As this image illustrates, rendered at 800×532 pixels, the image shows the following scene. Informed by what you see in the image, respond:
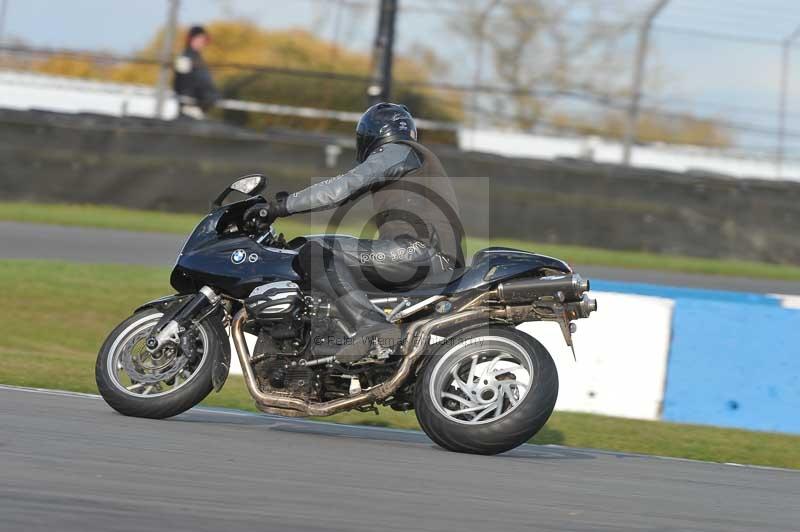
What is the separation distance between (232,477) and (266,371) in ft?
5.20

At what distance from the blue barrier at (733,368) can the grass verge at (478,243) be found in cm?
697

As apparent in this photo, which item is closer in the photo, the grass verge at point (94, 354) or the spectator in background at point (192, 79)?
the grass verge at point (94, 354)

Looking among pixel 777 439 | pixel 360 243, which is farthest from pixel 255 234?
Answer: pixel 777 439

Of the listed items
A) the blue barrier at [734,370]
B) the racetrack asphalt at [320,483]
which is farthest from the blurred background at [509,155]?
the racetrack asphalt at [320,483]

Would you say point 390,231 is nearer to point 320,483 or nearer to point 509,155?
point 320,483

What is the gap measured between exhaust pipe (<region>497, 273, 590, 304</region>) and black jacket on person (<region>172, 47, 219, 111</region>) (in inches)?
510

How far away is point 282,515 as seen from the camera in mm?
4203

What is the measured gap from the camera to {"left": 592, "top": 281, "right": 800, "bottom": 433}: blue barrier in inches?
345

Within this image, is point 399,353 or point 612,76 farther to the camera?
point 612,76

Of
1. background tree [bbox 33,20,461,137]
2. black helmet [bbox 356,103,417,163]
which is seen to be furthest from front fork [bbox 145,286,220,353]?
background tree [bbox 33,20,461,137]

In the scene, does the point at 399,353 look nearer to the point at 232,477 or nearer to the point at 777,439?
the point at 232,477

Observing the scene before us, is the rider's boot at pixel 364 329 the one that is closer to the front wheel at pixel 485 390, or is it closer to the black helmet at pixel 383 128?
the front wheel at pixel 485 390

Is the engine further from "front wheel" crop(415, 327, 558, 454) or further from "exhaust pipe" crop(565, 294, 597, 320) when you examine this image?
"exhaust pipe" crop(565, 294, 597, 320)

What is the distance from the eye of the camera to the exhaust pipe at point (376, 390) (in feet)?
20.2
